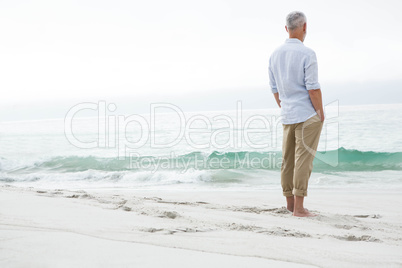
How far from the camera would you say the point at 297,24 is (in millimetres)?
3070

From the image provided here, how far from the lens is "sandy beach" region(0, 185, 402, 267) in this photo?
5.19ft

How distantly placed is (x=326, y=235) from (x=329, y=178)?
481 cm

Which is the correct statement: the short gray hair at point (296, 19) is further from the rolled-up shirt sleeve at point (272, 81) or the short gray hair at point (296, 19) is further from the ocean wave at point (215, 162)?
the ocean wave at point (215, 162)

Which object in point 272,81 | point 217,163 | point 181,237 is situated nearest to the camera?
point 181,237

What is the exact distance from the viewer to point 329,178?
22.6 feet

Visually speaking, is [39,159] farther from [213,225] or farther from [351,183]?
[213,225]

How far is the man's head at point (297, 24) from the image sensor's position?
3062mm

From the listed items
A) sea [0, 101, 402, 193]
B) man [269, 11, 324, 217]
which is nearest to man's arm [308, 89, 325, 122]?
man [269, 11, 324, 217]

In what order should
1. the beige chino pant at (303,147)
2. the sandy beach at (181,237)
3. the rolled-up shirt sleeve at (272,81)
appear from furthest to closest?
the rolled-up shirt sleeve at (272,81) → the beige chino pant at (303,147) → the sandy beach at (181,237)

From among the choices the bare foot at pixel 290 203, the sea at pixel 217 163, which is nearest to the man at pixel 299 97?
the bare foot at pixel 290 203

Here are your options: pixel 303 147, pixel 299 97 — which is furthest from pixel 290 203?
pixel 299 97

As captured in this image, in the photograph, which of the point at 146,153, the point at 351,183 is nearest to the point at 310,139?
the point at 351,183

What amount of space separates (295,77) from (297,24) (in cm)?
47

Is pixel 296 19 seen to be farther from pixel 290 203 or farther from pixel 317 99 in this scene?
pixel 290 203
